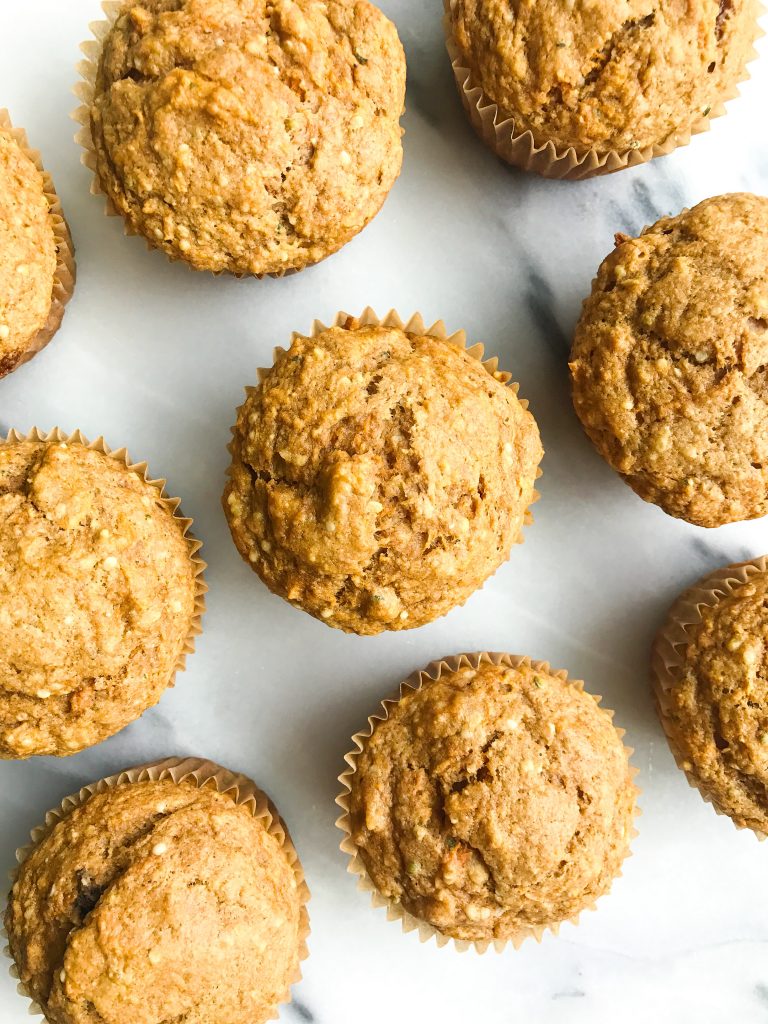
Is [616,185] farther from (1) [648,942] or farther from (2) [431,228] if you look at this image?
(1) [648,942]

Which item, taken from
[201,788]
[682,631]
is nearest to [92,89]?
[201,788]

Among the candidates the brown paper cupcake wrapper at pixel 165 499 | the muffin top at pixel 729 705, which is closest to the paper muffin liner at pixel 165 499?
the brown paper cupcake wrapper at pixel 165 499

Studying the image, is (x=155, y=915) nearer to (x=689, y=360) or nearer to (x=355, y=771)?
(x=355, y=771)

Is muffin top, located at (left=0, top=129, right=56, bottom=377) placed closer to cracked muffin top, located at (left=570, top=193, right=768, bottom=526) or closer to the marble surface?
the marble surface

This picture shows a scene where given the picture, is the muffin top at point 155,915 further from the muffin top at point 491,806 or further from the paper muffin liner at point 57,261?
the paper muffin liner at point 57,261

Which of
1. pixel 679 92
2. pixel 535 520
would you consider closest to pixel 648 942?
pixel 535 520
